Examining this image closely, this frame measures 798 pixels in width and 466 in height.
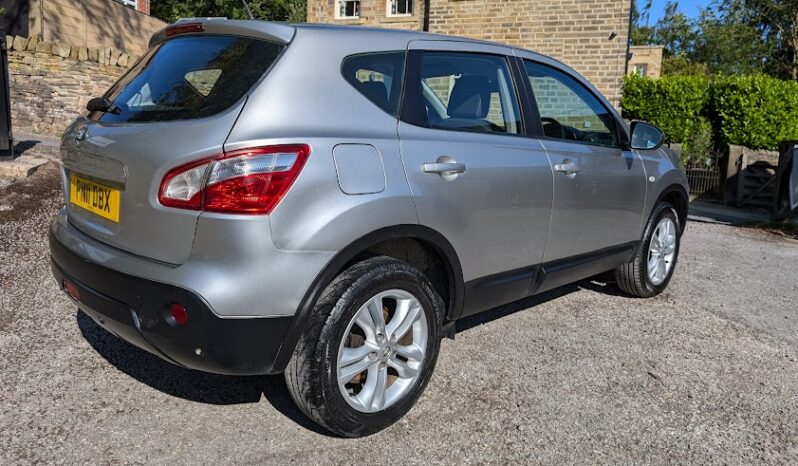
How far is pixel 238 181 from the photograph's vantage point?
Result: 2.30 meters

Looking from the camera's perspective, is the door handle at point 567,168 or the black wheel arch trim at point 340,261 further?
the door handle at point 567,168

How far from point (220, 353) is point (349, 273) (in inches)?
23.0

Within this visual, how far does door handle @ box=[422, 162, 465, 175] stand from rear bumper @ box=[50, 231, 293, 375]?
93 centimetres

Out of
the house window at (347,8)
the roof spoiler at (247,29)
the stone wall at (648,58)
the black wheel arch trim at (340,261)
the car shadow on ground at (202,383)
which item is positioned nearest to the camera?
the black wheel arch trim at (340,261)

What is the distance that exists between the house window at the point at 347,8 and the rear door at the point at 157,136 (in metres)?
12.6

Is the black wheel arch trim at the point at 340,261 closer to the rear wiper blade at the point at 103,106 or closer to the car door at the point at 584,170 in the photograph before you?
the car door at the point at 584,170

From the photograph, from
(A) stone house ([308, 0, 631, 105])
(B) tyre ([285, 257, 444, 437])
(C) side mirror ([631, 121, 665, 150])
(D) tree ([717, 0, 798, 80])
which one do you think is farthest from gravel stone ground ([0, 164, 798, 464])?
(D) tree ([717, 0, 798, 80])

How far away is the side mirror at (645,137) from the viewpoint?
4.35 metres

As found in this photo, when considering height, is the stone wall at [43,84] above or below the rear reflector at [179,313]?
above

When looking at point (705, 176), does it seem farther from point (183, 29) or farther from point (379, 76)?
point (183, 29)

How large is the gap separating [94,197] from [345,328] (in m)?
1.26

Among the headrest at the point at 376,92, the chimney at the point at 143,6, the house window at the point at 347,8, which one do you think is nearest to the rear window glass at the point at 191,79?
the headrest at the point at 376,92

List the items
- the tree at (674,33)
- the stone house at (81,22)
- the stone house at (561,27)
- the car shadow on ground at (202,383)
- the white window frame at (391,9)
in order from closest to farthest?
the car shadow on ground at (202,383) → the stone house at (561,27) → the white window frame at (391,9) → the stone house at (81,22) → the tree at (674,33)

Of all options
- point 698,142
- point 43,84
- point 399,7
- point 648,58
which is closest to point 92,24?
point 43,84
